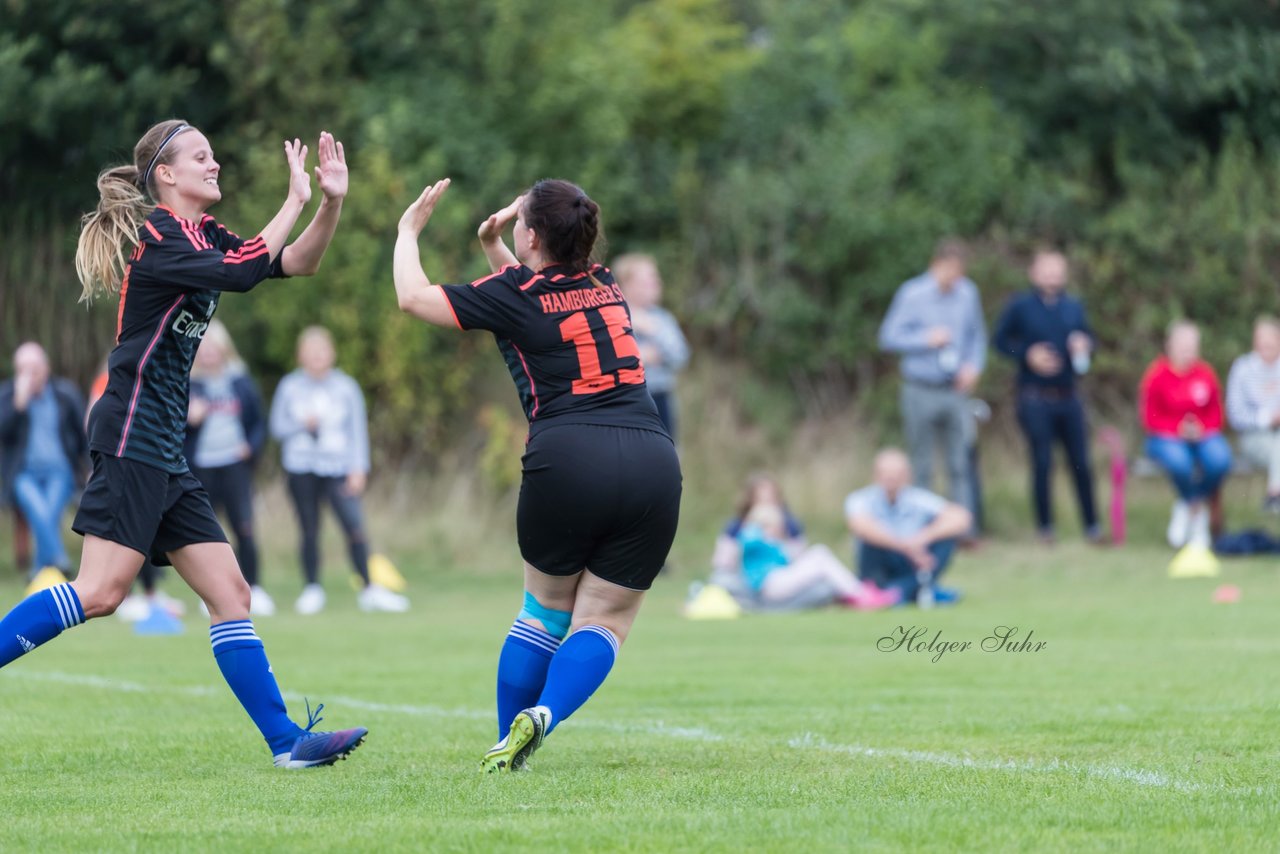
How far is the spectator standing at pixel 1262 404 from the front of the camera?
15.8 meters

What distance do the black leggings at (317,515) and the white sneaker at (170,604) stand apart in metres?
1.01

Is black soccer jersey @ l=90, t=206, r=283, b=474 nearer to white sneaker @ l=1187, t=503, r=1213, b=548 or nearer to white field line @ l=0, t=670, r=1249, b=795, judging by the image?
white field line @ l=0, t=670, r=1249, b=795

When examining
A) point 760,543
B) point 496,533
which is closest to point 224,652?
point 760,543

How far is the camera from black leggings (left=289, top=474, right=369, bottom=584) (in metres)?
14.1

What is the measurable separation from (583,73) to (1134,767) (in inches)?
620

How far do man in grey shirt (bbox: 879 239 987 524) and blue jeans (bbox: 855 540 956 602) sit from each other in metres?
2.55

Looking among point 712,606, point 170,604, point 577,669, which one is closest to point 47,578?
point 170,604

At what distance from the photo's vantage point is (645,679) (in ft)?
29.4

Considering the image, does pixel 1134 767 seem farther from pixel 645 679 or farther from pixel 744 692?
pixel 645 679

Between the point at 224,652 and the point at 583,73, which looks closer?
the point at 224,652

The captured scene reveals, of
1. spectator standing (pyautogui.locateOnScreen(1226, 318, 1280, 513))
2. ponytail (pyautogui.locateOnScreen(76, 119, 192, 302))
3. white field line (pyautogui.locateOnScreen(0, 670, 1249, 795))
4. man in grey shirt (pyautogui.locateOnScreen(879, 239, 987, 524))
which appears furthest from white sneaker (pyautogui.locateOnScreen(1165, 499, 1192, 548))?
ponytail (pyautogui.locateOnScreen(76, 119, 192, 302))

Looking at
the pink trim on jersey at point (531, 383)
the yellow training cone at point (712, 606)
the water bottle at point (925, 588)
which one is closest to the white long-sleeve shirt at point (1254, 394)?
the water bottle at point (925, 588)

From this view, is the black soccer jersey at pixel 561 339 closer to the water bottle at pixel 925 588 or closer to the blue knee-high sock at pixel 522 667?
the blue knee-high sock at pixel 522 667

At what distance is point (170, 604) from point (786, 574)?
4814mm
